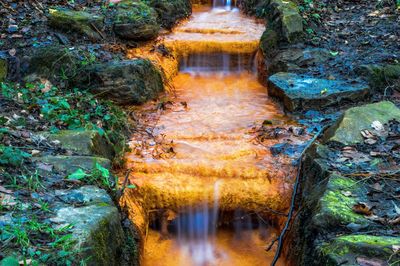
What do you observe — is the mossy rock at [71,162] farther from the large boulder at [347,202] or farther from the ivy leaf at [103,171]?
the large boulder at [347,202]

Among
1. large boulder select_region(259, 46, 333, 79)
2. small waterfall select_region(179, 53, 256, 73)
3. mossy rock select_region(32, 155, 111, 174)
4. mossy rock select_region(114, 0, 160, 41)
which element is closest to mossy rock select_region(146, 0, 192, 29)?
mossy rock select_region(114, 0, 160, 41)

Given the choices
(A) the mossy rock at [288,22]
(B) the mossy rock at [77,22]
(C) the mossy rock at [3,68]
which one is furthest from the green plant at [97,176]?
(A) the mossy rock at [288,22]

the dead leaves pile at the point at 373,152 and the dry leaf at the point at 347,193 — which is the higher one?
the dead leaves pile at the point at 373,152

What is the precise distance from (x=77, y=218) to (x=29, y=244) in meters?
0.41

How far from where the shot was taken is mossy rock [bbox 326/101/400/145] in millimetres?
4609

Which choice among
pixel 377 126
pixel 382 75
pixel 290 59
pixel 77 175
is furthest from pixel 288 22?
pixel 77 175

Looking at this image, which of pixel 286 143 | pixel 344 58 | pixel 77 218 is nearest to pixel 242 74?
pixel 344 58

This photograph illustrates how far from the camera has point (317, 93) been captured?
6227 mm

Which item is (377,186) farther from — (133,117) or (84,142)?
(133,117)

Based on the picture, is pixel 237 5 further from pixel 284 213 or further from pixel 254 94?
pixel 284 213

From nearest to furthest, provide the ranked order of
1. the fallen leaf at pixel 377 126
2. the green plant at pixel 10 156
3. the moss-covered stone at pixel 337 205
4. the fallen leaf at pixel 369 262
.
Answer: the fallen leaf at pixel 369 262
the moss-covered stone at pixel 337 205
the green plant at pixel 10 156
the fallen leaf at pixel 377 126

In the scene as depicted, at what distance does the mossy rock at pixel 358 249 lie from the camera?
2.64m

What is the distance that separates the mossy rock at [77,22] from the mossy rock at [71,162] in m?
3.62

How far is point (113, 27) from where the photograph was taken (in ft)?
24.4
